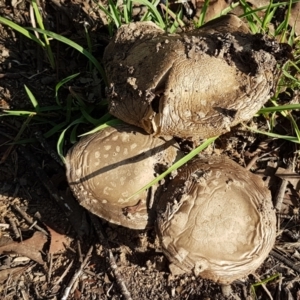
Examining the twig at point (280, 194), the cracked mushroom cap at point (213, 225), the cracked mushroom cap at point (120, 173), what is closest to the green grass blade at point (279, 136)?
the twig at point (280, 194)

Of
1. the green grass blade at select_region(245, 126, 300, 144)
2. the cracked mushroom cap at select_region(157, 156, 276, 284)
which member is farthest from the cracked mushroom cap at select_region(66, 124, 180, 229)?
the green grass blade at select_region(245, 126, 300, 144)

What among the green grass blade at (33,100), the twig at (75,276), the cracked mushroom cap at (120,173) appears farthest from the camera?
the green grass blade at (33,100)

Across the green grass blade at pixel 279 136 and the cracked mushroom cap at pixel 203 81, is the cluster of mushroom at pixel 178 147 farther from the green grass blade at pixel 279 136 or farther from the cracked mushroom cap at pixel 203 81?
the green grass blade at pixel 279 136

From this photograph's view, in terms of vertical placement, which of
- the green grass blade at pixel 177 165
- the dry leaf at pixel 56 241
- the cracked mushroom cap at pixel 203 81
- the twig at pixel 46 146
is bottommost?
the dry leaf at pixel 56 241

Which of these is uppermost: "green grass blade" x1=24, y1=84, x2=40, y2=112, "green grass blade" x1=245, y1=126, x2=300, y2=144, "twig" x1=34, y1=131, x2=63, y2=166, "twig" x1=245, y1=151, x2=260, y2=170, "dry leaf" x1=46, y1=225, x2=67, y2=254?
"green grass blade" x1=24, y1=84, x2=40, y2=112

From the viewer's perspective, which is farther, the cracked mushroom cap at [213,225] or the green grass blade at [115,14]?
the green grass blade at [115,14]

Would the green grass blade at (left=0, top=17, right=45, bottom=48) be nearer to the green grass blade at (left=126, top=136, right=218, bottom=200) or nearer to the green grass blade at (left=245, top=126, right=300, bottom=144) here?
the green grass blade at (left=126, top=136, right=218, bottom=200)

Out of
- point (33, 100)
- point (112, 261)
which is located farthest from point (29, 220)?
point (33, 100)

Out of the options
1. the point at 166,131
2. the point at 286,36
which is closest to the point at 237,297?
the point at 166,131
